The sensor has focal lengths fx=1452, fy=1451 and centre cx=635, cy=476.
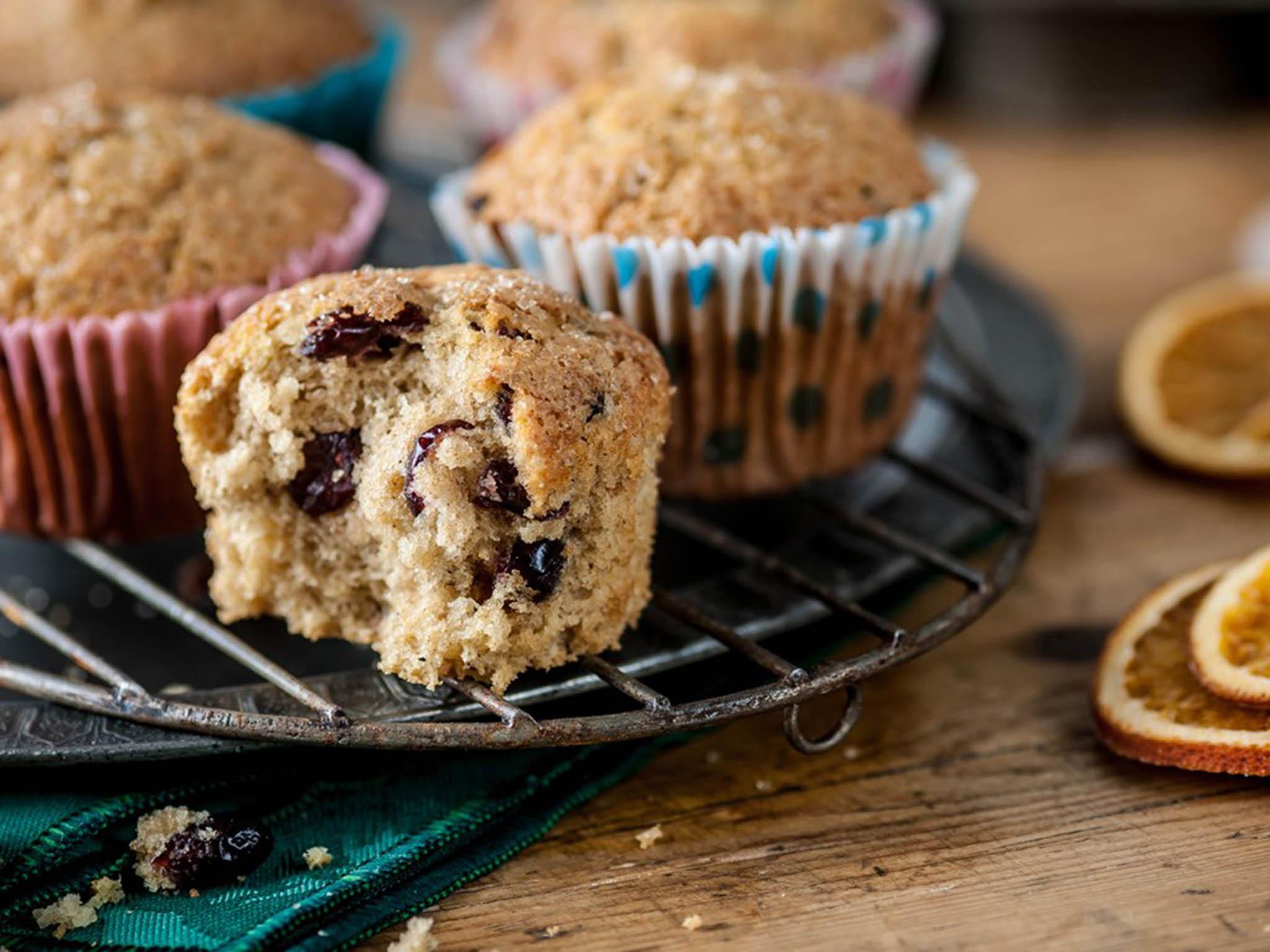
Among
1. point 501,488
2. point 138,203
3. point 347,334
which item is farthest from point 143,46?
point 501,488

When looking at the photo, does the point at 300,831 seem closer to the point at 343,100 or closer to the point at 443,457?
the point at 443,457

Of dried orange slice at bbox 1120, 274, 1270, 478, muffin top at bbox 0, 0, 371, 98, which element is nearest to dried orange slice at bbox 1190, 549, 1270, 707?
dried orange slice at bbox 1120, 274, 1270, 478

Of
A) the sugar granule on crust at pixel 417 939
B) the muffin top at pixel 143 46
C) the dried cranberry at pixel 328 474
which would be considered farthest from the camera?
the muffin top at pixel 143 46

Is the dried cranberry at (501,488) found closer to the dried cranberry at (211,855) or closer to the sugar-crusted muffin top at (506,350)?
the sugar-crusted muffin top at (506,350)

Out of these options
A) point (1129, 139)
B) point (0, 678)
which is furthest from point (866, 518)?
point (1129, 139)

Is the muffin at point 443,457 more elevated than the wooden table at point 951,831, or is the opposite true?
the muffin at point 443,457

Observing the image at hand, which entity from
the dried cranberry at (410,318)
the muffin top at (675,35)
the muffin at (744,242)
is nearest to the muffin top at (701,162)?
the muffin at (744,242)

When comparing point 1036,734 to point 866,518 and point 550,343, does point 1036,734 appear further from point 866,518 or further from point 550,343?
point 550,343
